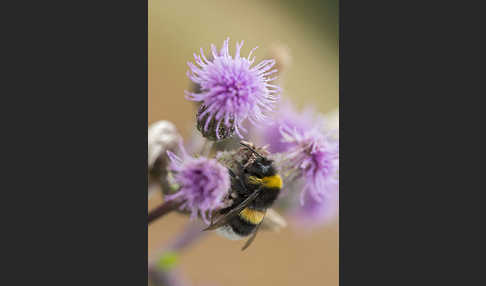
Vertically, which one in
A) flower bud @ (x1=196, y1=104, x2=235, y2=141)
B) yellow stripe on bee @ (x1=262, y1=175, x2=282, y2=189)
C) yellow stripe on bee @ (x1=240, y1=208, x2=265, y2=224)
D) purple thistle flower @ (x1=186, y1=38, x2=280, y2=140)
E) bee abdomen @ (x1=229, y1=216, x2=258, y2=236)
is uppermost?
purple thistle flower @ (x1=186, y1=38, x2=280, y2=140)

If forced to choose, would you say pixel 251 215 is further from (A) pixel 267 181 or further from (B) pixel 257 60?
(B) pixel 257 60

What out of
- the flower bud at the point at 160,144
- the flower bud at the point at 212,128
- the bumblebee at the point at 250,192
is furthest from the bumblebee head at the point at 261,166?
the flower bud at the point at 160,144

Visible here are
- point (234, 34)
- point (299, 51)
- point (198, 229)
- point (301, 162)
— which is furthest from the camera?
point (299, 51)

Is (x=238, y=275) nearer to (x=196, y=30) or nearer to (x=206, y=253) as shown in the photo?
(x=206, y=253)

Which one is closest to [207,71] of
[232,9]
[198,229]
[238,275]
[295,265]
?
[232,9]

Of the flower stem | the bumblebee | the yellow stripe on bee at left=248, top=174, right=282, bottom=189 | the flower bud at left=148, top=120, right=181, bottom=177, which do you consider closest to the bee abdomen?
the bumblebee

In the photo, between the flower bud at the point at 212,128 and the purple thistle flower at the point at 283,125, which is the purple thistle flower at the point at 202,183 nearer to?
the flower bud at the point at 212,128

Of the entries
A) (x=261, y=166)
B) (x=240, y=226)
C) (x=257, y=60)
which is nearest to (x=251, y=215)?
(x=240, y=226)

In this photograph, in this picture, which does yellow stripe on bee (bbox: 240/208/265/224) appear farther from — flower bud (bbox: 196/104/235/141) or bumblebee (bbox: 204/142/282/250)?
flower bud (bbox: 196/104/235/141)
